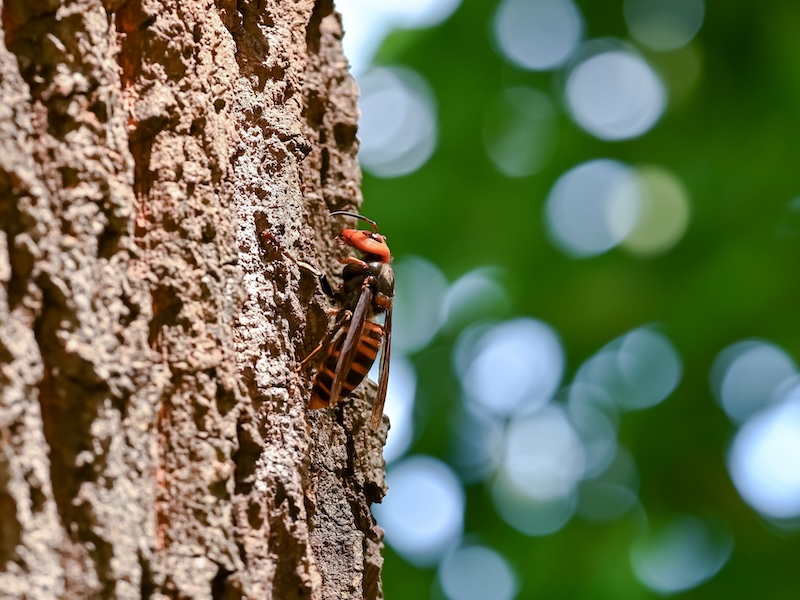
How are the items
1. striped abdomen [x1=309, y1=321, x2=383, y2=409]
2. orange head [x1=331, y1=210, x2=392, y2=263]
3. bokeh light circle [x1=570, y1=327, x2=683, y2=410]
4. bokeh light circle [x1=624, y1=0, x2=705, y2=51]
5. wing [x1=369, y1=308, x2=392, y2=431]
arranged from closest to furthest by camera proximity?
striped abdomen [x1=309, y1=321, x2=383, y2=409], wing [x1=369, y1=308, x2=392, y2=431], orange head [x1=331, y1=210, x2=392, y2=263], bokeh light circle [x1=624, y1=0, x2=705, y2=51], bokeh light circle [x1=570, y1=327, x2=683, y2=410]

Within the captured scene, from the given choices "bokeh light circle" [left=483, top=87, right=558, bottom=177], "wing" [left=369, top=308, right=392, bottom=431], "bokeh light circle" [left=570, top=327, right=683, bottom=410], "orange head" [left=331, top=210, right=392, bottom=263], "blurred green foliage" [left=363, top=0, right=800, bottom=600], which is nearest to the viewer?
"wing" [left=369, top=308, right=392, bottom=431]

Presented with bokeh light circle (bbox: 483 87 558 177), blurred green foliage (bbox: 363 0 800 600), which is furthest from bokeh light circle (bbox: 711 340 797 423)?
bokeh light circle (bbox: 483 87 558 177)

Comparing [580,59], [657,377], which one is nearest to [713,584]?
[657,377]

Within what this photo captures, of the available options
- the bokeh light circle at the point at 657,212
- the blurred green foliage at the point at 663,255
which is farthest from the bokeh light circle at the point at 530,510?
the bokeh light circle at the point at 657,212

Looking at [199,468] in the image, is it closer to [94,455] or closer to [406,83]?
[94,455]

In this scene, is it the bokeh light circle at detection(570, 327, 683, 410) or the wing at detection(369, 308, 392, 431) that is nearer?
the wing at detection(369, 308, 392, 431)

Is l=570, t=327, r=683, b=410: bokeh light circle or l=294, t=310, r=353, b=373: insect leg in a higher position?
l=570, t=327, r=683, b=410: bokeh light circle

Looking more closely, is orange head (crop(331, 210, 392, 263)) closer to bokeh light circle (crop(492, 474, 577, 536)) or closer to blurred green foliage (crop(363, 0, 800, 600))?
blurred green foliage (crop(363, 0, 800, 600))

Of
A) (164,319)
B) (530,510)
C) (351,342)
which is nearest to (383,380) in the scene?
(351,342)
